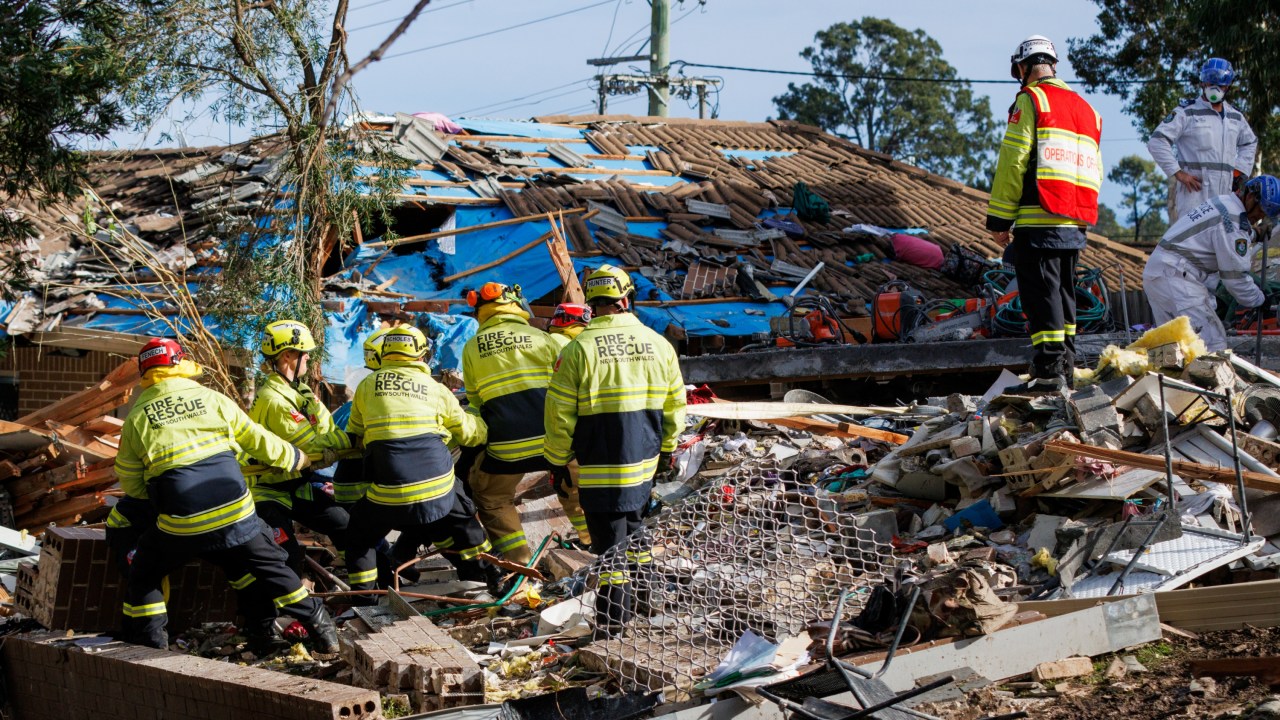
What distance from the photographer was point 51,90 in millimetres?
9203

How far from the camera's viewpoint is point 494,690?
18.7ft

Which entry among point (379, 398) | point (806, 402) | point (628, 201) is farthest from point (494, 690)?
point (628, 201)

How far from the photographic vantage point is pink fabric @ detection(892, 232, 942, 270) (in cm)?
1605

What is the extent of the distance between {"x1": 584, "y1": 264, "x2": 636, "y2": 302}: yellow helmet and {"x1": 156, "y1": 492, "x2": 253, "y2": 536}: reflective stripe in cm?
218

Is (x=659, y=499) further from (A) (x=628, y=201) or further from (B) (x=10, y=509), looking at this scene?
(A) (x=628, y=201)

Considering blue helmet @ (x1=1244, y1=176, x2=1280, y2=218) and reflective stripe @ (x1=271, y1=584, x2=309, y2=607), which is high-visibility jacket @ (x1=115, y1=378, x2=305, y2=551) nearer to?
reflective stripe @ (x1=271, y1=584, x2=309, y2=607)

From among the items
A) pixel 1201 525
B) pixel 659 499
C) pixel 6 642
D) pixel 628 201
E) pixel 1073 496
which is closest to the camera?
pixel 1201 525

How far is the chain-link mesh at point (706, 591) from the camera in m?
5.43

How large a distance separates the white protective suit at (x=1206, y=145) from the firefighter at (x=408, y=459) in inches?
237

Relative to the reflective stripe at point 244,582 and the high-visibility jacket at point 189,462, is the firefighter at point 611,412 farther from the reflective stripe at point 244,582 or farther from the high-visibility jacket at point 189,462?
the reflective stripe at point 244,582

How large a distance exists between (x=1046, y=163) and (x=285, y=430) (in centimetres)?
482

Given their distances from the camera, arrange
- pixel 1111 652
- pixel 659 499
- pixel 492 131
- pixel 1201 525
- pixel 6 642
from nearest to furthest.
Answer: pixel 1111 652, pixel 1201 525, pixel 6 642, pixel 659 499, pixel 492 131

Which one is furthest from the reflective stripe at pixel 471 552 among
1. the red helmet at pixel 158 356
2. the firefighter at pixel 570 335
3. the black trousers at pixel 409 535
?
the red helmet at pixel 158 356

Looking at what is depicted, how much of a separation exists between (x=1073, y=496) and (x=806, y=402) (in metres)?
3.26
